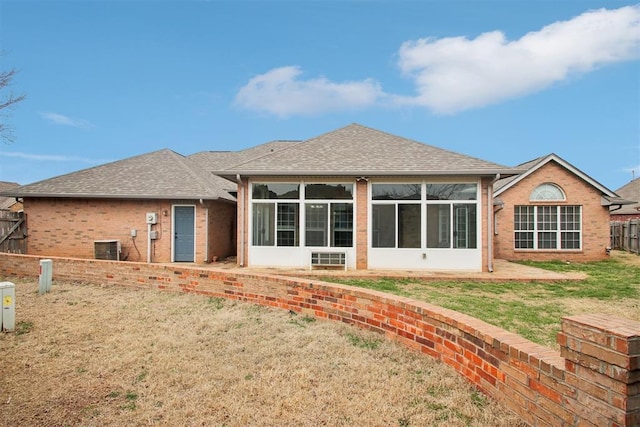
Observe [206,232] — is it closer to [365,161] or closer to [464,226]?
[365,161]

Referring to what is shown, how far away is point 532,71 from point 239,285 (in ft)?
51.4

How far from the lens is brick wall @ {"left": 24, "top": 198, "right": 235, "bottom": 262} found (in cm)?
1359

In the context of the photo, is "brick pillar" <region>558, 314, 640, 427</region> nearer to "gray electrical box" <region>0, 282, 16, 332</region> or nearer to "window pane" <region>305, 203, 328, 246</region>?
"gray electrical box" <region>0, 282, 16, 332</region>

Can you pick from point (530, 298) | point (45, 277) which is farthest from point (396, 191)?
point (45, 277)

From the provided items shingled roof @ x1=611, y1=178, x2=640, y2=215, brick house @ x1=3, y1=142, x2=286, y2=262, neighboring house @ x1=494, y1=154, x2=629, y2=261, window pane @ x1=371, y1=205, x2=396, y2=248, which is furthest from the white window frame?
brick house @ x1=3, y1=142, x2=286, y2=262

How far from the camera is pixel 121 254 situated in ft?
44.4

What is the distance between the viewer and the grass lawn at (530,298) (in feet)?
18.3

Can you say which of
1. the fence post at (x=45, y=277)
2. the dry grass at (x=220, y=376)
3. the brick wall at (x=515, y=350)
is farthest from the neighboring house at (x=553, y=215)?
the fence post at (x=45, y=277)

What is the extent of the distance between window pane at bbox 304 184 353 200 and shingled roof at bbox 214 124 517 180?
582 millimetres

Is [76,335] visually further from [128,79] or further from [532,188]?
[532,188]

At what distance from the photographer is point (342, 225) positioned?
1185cm

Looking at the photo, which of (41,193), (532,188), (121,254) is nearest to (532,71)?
(532,188)

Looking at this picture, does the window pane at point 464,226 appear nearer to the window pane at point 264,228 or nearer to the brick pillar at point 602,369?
the window pane at point 264,228

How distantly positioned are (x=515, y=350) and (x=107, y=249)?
44.6 ft
